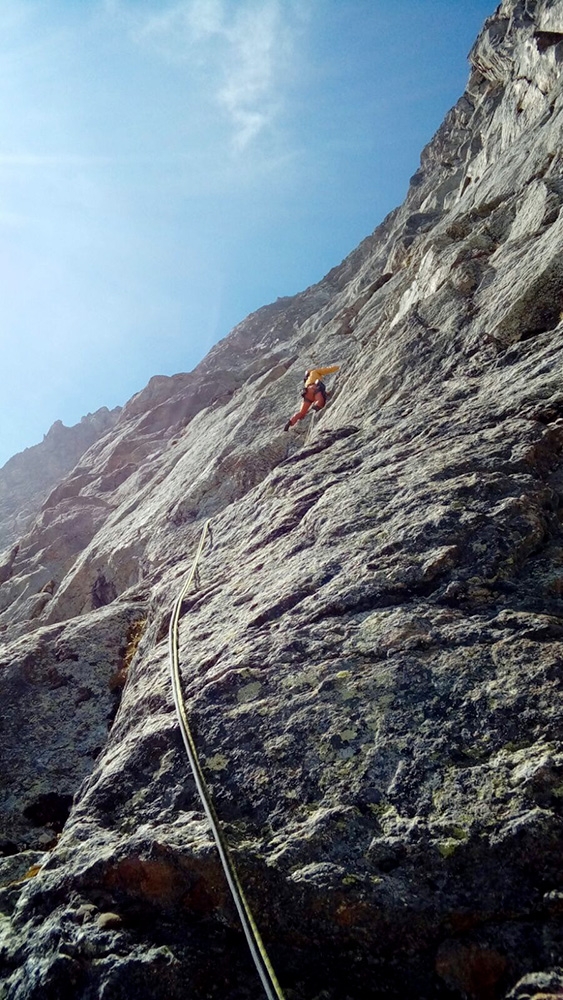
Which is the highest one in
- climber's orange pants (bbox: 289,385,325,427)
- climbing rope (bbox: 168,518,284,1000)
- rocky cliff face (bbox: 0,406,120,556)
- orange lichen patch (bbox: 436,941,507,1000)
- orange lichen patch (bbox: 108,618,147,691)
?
rocky cliff face (bbox: 0,406,120,556)

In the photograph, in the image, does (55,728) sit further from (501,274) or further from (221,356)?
(221,356)

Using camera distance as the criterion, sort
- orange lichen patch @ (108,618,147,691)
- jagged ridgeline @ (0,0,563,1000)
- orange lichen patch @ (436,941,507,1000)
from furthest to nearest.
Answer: orange lichen patch @ (108,618,147,691)
jagged ridgeline @ (0,0,563,1000)
orange lichen patch @ (436,941,507,1000)

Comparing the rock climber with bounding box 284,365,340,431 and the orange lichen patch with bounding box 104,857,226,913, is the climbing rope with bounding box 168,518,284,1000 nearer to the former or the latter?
the orange lichen patch with bounding box 104,857,226,913

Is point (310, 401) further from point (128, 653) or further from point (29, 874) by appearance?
point (29, 874)

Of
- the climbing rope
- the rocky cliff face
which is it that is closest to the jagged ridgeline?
the climbing rope

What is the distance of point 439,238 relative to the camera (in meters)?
16.7

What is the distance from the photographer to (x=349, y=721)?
436cm

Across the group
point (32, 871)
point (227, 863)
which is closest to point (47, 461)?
point (32, 871)

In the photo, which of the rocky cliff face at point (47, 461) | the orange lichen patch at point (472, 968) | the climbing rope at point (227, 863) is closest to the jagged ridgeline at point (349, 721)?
the orange lichen patch at point (472, 968)

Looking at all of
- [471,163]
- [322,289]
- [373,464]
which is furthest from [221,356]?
[373,464]

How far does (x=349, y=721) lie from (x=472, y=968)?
5.52ft

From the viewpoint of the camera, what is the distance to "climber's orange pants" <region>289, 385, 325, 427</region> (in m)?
14.2

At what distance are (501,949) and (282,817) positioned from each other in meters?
1.54

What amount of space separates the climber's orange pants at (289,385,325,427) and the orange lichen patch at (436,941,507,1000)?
1213cm
